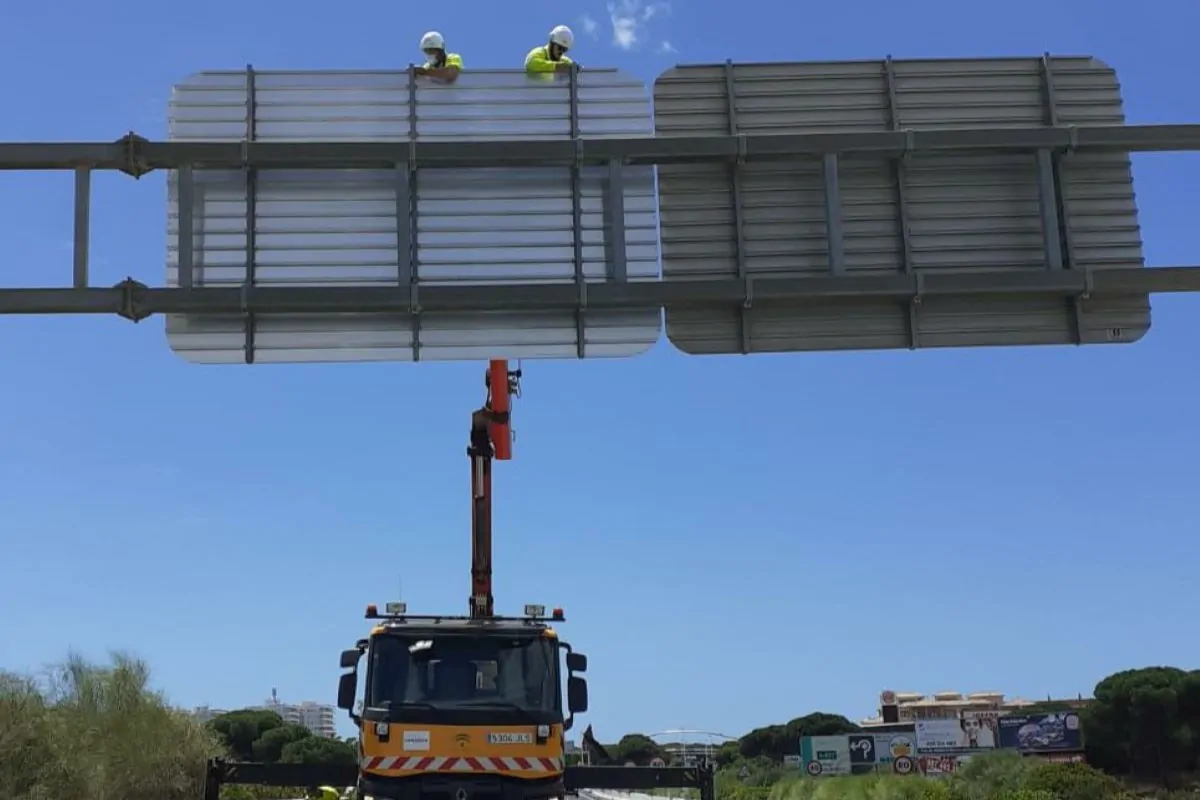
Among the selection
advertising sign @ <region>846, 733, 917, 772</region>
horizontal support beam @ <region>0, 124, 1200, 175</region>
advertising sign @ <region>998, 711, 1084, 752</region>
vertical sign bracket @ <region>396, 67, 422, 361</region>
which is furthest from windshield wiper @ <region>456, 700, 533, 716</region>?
advertising sign @ <region>998, 711, 1084, 752</region>

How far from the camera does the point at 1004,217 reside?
1052 centimetres

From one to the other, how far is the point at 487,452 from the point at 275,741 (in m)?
39.0

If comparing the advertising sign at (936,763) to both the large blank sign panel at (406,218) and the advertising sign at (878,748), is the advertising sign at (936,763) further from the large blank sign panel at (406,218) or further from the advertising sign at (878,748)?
the large blank sign panel at (406,218)

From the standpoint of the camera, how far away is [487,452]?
18656 mm

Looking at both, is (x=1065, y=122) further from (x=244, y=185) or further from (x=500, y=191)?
(x=244, y=185)

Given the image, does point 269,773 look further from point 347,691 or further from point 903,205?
point 903,205

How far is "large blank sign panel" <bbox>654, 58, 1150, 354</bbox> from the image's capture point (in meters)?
10.3

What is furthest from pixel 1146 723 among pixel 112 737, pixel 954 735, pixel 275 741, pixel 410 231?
pixel 410 231

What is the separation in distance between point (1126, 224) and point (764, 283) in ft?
9.90

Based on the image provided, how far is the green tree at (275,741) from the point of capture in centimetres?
5131

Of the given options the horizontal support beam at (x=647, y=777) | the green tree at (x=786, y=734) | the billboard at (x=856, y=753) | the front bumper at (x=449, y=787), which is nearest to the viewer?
the front bumper at (x=449, y=787)

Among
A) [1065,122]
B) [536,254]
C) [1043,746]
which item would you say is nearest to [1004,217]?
[1065,122]

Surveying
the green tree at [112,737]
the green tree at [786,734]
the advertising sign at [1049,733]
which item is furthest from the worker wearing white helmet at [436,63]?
the green tree at [786,734]

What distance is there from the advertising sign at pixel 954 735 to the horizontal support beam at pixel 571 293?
264 feet
